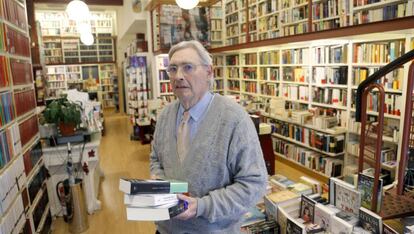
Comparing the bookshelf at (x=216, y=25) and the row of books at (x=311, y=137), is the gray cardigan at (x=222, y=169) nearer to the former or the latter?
the row of books at (x=311, y=137)

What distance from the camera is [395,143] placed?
3.91 metres

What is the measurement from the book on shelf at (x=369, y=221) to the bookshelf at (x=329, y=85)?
2554 mm

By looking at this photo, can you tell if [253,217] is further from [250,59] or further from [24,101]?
[250,59]

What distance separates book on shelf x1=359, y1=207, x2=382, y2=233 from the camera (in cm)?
157

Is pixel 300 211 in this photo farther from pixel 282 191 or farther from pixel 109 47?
pixel 109 47

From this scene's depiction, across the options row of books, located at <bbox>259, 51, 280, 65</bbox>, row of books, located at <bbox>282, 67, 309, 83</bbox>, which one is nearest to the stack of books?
row of books, located at <bbox>282, 67, 309, 83</bbox>

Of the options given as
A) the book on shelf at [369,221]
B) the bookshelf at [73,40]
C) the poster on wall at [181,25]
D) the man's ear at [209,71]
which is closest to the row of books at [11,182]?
the man's ear at [209,71]

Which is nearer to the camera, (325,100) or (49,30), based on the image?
(325,100)

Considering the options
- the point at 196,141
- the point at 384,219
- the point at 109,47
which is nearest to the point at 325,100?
the point at 384,219

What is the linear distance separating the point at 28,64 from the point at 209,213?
8.87 feet

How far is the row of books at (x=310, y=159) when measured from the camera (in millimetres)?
4539

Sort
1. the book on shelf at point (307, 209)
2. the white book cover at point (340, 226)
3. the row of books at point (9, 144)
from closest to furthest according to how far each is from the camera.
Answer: the white book cover at point (340, 226) < the book on shelf at point (307, 209) < the row of books at point (9, 144)

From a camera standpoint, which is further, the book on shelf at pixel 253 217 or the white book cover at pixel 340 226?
the book on shelf at pixel 253 217

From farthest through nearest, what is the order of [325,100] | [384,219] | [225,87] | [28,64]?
[225,87], [325,100], [28,64], [384,219]
